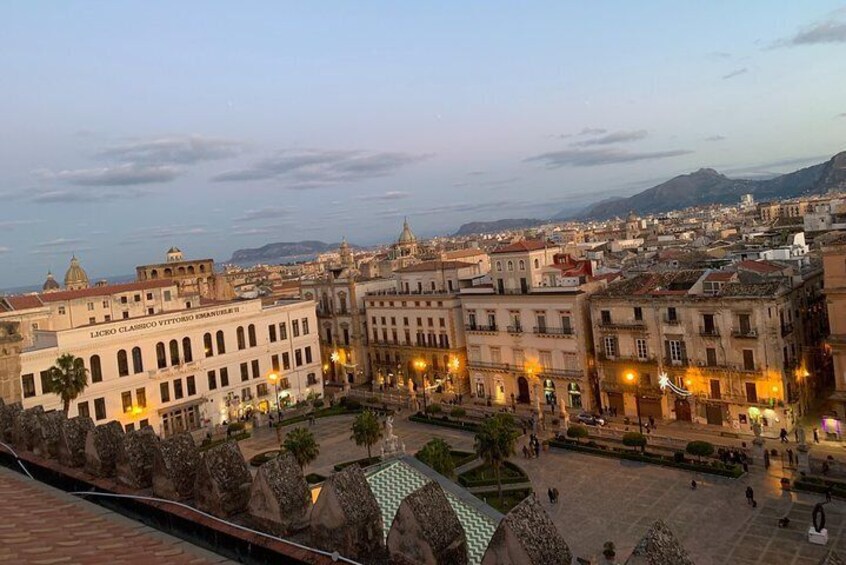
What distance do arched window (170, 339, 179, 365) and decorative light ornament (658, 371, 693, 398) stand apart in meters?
40.3

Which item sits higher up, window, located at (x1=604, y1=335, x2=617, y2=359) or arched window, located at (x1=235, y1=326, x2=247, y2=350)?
arched window, located at (x1=235, y1=326, x2=247, y2=350)

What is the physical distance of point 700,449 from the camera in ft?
129

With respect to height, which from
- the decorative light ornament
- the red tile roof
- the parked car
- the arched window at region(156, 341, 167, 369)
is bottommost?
the parked car

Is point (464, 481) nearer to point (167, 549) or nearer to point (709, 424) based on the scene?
point (709, 424)

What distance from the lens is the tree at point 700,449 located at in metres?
39.2

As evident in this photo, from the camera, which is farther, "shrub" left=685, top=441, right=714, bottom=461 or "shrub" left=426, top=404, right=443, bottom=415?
"shrub" left=426, top=404, right=443, bottom=415

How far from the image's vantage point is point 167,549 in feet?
25.1

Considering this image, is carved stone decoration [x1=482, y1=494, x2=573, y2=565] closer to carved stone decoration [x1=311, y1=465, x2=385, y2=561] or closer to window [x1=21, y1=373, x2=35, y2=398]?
carved stone decoration [x1=311, y1=465, x2=385, y2=561]

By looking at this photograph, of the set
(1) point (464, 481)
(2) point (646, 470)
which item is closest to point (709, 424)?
(2) point (646, 470)

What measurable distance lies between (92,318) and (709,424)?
64.1 metres

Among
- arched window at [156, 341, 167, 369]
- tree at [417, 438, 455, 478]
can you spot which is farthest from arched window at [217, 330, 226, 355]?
tree at [417, 438, 455, 478]

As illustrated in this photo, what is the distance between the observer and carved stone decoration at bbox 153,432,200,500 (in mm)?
8727

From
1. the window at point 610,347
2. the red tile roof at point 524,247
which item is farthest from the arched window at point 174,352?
the window at point 610,347

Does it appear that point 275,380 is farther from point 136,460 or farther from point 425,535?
point 425,535
